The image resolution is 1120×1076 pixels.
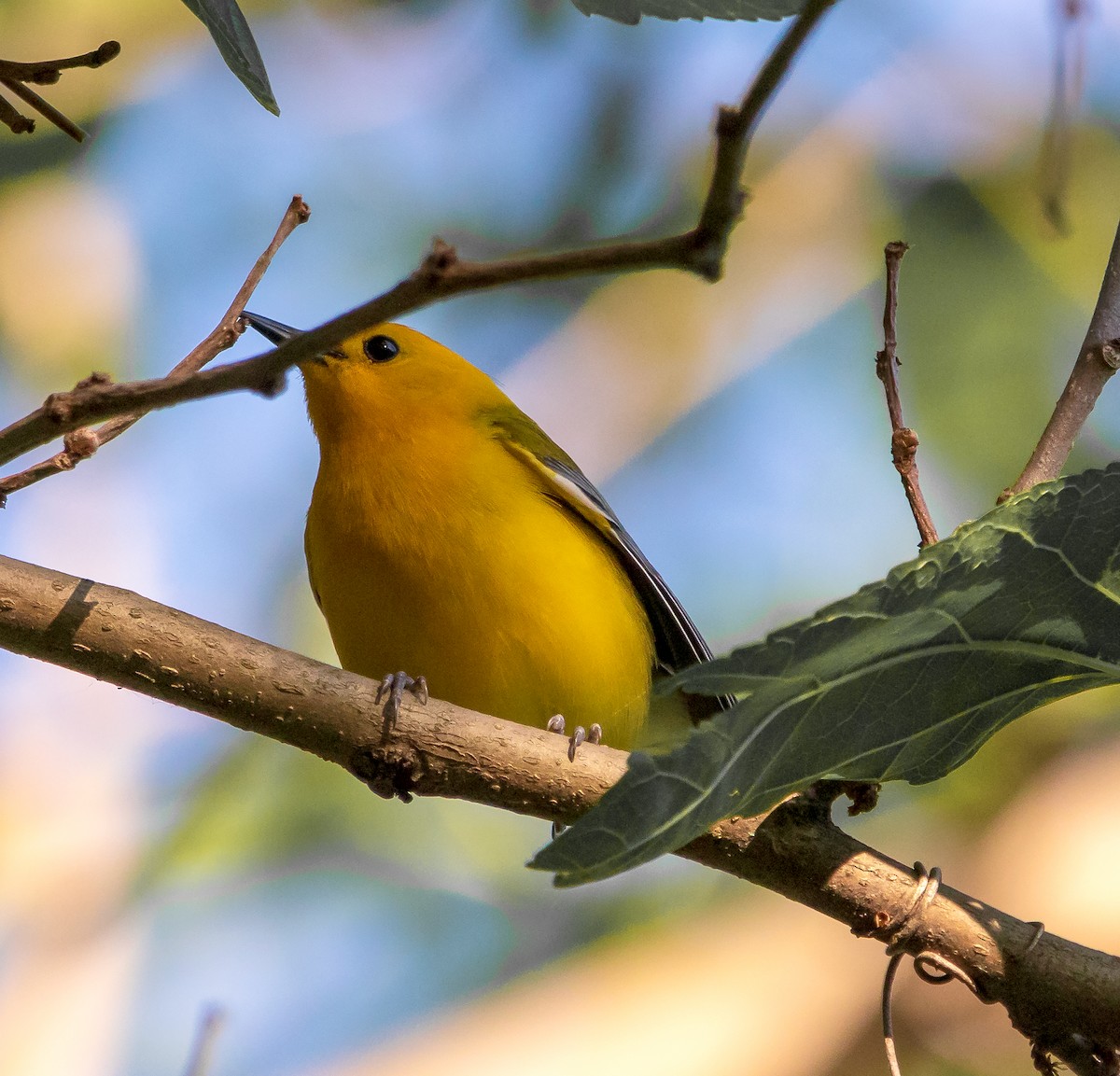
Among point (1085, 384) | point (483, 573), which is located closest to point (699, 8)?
point (1085, 384)

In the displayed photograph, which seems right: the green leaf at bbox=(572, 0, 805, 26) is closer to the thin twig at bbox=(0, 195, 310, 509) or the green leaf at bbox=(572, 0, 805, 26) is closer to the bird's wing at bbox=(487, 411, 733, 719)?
the thin twig at bbox=(0, 195, 310, 509)

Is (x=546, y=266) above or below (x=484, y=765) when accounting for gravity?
below

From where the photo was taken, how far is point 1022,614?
1681 millimetres

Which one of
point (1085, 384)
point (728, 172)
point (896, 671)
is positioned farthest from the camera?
point (1085, 384)

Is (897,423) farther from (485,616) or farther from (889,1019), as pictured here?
(485,616)

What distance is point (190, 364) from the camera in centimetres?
215

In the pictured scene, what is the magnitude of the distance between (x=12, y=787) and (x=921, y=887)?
6.18m

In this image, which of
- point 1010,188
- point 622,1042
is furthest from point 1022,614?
point 1010,188

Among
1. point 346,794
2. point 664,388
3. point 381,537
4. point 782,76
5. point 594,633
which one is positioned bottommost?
point 782,76

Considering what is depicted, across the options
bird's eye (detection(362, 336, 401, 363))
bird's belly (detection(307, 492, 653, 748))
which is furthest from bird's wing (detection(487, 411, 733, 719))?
bird's eye (detection(362, 336, 401, 363))

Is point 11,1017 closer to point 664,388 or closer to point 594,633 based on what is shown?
point 594,633

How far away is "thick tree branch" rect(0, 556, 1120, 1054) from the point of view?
219 centimetres

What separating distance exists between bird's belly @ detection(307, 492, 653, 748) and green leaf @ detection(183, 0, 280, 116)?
223 centimetres

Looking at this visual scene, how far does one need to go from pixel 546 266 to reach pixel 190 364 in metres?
1.14
